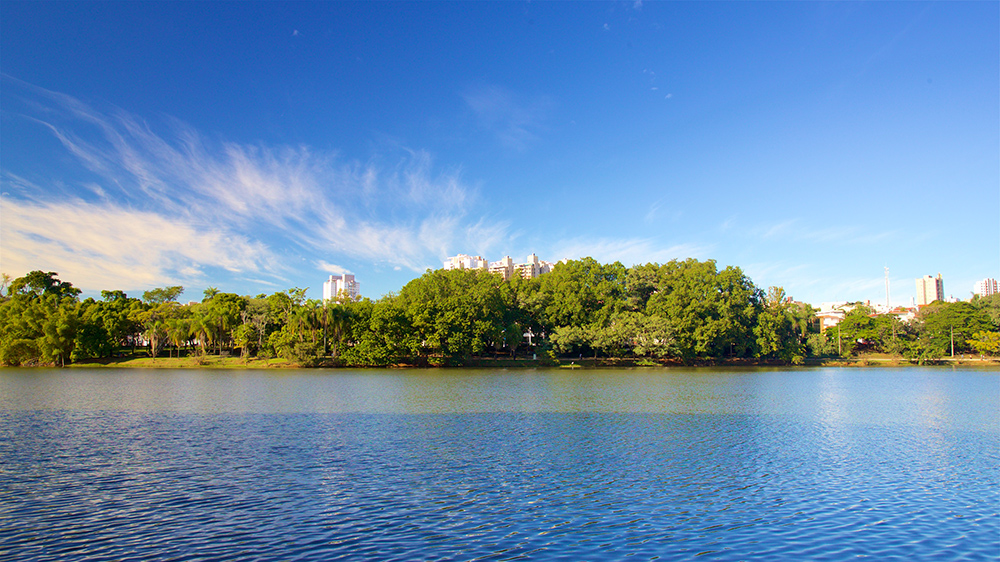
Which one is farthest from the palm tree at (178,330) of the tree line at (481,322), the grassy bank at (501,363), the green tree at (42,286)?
the green tree at (42,286)

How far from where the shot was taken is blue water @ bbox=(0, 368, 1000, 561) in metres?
10.5

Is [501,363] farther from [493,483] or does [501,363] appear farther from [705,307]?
[493,483]

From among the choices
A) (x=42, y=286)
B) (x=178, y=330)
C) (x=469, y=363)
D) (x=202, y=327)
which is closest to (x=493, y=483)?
(x=469, y=363)

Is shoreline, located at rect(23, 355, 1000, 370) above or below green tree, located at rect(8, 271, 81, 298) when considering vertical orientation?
below

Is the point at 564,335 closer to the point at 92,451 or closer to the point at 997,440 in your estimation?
the point at 997,440

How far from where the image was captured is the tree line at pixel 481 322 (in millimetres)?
72000

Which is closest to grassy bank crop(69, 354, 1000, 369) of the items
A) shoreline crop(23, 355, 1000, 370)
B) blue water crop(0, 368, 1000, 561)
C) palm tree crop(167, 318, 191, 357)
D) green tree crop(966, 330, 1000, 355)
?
shoreline crop(23, 355, 1000, 370)

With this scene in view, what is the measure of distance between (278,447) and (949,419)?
3064 cm

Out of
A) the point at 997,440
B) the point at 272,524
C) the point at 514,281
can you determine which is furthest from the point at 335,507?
the point at 514,281

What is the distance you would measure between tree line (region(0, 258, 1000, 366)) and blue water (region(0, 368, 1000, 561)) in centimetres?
4210

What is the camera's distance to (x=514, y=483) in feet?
48.4

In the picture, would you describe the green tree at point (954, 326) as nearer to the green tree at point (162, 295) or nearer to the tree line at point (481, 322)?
the tree line at point (481, 322)

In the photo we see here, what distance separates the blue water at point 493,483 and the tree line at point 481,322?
4210 cm

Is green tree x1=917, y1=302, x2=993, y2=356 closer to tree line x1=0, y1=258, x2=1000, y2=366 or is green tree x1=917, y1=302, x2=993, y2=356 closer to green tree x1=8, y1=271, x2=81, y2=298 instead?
tree line x1=0, y1=258, x2=1000, y2=366
